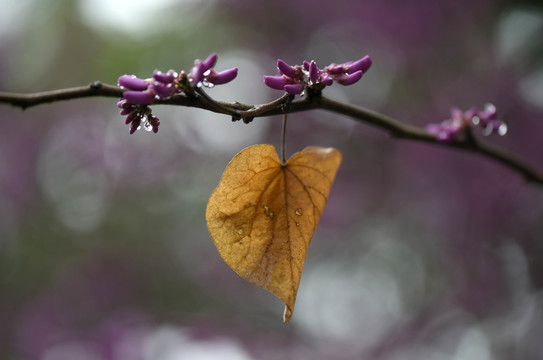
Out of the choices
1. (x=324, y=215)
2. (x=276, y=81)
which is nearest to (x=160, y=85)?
(x=276, y=81)

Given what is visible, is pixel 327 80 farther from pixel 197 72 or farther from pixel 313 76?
pixel 197 72

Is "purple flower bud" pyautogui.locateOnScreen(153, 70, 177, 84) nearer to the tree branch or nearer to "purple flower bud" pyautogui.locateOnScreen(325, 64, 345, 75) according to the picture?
the tree branch

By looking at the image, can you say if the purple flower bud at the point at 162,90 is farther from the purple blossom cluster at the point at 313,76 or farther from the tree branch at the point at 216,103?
the purple blossom cluster at the point at 313,76

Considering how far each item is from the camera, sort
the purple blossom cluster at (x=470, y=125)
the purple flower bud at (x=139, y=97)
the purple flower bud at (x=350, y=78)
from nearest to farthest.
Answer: the purple flower bud at (x=139, y=97) < the purple flower bud at (x=350, y=78) < the purple blossom cluster at (x=470, y=125)

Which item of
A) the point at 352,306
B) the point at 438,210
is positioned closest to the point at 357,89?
the point at 438,210

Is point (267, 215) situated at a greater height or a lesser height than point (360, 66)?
lesser

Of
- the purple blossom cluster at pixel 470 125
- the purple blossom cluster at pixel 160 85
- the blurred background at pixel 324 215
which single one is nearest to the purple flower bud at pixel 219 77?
the purple blossom cluster at pixel 160 85

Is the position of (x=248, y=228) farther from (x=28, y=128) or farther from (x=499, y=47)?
(x=28, y=128)
